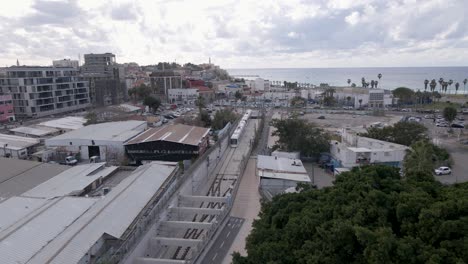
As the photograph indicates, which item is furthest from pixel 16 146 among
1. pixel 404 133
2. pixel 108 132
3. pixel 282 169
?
pixel 404 133

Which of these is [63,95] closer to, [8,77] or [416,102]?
[8,77]

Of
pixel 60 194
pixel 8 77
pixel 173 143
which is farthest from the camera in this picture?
pixel 8 77

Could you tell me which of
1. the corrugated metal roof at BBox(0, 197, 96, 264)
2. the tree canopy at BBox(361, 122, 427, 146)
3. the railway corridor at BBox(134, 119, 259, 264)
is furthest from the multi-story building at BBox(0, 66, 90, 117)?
the tree canopy at BBox(361, 122, 427, 146)

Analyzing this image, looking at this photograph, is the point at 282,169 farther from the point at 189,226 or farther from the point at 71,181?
the point at 71,181

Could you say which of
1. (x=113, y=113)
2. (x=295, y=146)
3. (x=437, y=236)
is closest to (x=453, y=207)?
(x=437, y=236)

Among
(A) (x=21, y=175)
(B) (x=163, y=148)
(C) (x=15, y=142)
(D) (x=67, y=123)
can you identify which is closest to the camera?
(A) (x=21, y=175)

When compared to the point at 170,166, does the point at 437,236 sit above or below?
above
